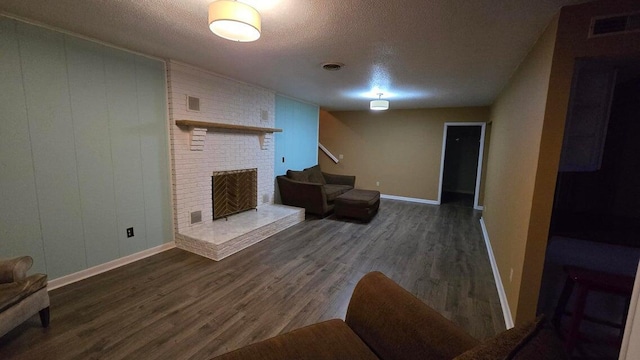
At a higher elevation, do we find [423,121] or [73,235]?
[423,121]

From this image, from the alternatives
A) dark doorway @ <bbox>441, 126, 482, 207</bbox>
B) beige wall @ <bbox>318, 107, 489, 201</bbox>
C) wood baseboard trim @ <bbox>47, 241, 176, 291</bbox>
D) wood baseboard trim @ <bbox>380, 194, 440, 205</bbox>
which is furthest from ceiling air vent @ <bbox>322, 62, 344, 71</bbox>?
dark doorway @ <bbox>441, 126, 482, 207</bbox>

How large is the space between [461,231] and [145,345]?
4495 mm

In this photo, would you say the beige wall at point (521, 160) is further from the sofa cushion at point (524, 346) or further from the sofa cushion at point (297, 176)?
the sofa cushion at point (297, 176)

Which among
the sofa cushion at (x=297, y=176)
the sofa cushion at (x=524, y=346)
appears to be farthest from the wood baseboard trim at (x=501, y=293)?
the sofa cushion at (x=297, y=176)

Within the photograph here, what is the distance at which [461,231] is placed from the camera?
14.8ft

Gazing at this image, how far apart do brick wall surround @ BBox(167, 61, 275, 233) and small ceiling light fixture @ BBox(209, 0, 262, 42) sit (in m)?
1.92

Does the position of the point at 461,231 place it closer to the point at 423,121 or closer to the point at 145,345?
the point at 423,121

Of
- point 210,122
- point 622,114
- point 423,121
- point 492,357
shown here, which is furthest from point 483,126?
point 492,357

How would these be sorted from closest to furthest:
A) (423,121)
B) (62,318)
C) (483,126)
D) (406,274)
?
1. (62,318)
2. (406,274)
3. (483,126)
4. (423,121)

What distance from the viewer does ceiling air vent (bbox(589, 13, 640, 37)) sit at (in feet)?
5.05

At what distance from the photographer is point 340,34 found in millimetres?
2254

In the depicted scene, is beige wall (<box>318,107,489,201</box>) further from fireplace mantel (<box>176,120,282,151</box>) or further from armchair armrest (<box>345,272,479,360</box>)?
armchair armrest (<box>345,272,479,360</box>)

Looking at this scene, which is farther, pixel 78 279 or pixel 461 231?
pixel 461 231

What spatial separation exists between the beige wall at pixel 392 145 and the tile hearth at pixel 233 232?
324 cm
